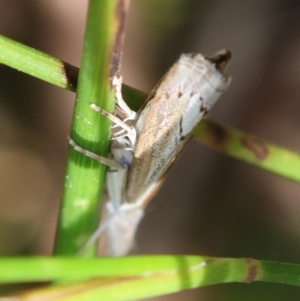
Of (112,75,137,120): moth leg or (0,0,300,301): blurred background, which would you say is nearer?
(112,75,137,120): moth leg

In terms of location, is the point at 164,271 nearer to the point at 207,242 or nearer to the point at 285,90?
the point at 207,242

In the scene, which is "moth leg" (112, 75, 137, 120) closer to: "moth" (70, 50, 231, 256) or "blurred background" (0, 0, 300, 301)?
"moth" (70, 50, 231, 256)

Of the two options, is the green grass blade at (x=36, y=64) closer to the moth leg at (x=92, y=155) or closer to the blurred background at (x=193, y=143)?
the moth leg at (x=92, y=155)

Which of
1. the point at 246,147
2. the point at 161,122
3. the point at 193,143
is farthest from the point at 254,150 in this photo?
the point at 193,143

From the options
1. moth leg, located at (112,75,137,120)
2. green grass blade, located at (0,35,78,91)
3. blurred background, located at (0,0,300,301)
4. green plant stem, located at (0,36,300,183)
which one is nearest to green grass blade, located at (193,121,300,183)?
green plant stem, located at (0,36,300,183)

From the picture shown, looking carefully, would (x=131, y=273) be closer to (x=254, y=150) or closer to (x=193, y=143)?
(x=254, y=150)

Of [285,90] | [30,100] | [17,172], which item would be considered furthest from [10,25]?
[285,90]
